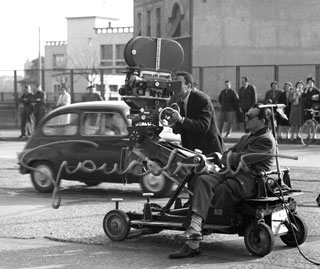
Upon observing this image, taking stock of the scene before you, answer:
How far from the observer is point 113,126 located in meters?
14.5

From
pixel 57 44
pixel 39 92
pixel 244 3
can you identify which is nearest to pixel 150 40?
pixel 39 92

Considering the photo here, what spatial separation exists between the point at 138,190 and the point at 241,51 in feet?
106

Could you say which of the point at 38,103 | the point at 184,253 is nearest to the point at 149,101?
the point at 184,253

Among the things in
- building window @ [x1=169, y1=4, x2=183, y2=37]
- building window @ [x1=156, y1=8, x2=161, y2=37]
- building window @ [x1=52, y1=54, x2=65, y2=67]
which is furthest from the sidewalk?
building window @ [x1=52, y1=54, x2=65, y2=67]

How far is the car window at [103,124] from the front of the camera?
14391mm

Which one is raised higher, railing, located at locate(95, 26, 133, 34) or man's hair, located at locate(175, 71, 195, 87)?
railing, located at locate(95, 26, 133, 34)

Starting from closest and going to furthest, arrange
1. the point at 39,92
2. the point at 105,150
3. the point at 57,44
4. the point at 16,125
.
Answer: the point at 105,150 < the point at 39,92 < the point at 16,125 < the point at 57,44

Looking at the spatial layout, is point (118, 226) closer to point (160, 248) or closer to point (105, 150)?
point (160, 248)

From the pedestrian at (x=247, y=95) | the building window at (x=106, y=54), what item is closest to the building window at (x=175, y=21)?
the pedestrian at (x=247, y=95)

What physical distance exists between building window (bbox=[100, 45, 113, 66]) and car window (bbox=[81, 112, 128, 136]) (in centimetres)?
9313

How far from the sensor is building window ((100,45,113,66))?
108 meters

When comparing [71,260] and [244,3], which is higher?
[244,3]

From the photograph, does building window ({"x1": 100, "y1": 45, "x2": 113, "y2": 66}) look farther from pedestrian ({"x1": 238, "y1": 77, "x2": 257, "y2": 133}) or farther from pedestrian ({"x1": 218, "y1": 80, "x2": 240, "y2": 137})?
pedestrian ({"x1": 238, "y1": 77, "x2": 257, "y2": 133})

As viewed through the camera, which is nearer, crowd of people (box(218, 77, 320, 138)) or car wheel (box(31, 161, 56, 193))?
car wheel (box(31, 161, 56, 193))
